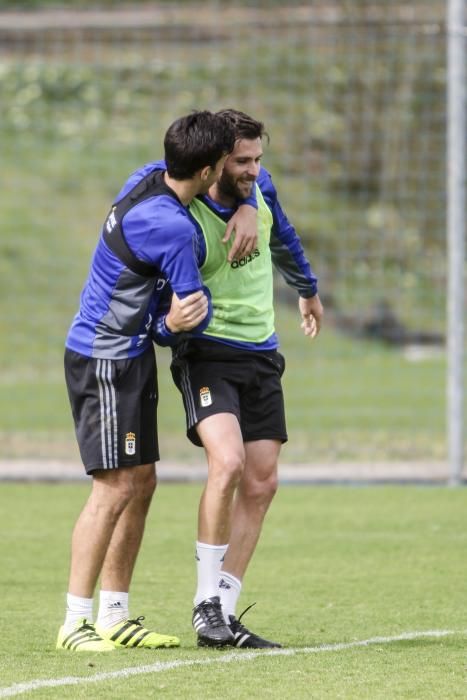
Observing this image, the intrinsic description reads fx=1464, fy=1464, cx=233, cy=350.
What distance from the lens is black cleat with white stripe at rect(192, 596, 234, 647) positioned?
209 inches

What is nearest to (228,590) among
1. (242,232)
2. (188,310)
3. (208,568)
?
(208,568)

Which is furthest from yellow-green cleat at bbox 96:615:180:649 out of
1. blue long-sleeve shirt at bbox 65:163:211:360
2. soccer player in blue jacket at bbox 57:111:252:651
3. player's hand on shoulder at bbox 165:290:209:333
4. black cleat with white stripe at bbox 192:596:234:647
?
player's hand on shoulder at bbox 165:290:209:333

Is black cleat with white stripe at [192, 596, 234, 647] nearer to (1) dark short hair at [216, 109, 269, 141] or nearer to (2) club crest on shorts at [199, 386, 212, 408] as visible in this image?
(2) club crest on shorts at [199, 386, 212, 408]

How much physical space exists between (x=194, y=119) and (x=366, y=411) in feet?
32.3

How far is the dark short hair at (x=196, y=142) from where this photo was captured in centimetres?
516

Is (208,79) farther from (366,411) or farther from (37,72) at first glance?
(366,411)

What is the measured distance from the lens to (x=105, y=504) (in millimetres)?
5375

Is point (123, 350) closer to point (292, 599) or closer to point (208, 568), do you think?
point (208, 568)

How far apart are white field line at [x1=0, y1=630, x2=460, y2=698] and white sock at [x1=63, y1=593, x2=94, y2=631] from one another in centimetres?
48

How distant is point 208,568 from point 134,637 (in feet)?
1.22

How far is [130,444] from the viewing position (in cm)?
535

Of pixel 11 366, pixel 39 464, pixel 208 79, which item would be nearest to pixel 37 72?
pixel 208 79

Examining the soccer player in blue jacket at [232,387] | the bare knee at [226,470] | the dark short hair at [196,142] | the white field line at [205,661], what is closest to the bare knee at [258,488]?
the soccer player in blue jacket at [232,387]

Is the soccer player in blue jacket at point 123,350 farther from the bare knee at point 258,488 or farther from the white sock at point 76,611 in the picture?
the bare knee at point 258,488
